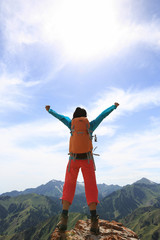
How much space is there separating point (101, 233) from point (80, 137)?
4440 millimetres

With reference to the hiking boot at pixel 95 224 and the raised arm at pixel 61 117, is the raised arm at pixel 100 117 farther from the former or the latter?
the hiking boot at pixel 95 224

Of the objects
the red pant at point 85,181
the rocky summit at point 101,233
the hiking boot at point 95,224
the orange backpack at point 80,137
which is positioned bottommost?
the rocky summit at point 101,233

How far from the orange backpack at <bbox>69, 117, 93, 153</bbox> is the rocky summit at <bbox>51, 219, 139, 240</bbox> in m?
3.50

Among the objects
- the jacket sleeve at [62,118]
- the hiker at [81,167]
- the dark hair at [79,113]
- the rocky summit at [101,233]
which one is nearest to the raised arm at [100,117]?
the hiker at [81,167]

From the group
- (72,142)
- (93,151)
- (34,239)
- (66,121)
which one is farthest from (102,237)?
(34,239)

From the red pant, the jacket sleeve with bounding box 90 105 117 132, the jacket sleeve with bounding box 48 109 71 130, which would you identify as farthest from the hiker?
the jacket sleeve with bounding box 48 109 71 130

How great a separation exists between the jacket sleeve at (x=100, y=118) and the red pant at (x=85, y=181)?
1.74 metres

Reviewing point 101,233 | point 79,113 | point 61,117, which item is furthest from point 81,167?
point 101,233

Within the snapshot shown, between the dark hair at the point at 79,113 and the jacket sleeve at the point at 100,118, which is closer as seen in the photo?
the jacket sleeve at the point at 100,118

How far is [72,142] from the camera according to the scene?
784 centimetres

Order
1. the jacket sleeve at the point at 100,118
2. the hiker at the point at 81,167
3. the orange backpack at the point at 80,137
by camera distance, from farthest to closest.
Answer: the jacket sleeve at the point at 100,118, the orange backpack at the point at 80,137, the hiker at the point at 81,167

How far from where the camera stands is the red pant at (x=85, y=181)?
734 cm

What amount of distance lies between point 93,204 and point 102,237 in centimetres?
148

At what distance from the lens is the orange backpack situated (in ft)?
25.0
